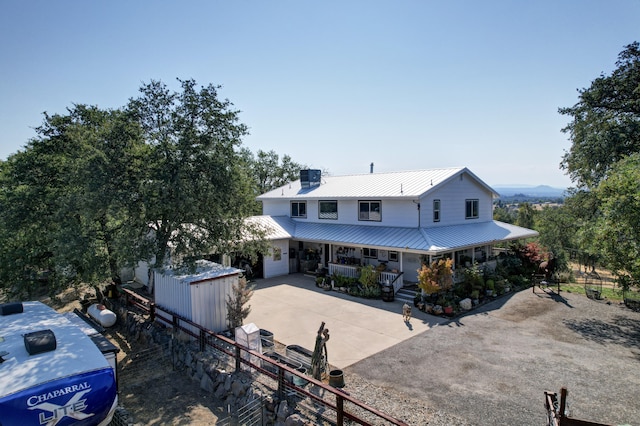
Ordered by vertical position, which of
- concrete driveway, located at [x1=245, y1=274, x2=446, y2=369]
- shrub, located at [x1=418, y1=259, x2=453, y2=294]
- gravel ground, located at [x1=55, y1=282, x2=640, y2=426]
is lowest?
gravel ground, located at [x1=55, y1=282, x2=640, y2=426]

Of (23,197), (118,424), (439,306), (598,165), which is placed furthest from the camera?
(598,165)

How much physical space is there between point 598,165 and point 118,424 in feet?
77.8

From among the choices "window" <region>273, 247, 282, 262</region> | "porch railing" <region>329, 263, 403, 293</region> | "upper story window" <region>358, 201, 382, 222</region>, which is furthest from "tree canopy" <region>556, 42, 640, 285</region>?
"window" <region>273, 247, 282, 262</region>

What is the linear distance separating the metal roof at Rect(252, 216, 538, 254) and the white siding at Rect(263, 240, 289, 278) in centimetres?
71

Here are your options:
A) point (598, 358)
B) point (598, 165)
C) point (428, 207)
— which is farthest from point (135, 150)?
point (598, 165)

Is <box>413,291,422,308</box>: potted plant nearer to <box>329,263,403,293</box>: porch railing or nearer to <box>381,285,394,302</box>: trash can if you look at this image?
<box>381,285,394,302</box>: trash can

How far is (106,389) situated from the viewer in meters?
6.83

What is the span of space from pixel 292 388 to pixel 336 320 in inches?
272

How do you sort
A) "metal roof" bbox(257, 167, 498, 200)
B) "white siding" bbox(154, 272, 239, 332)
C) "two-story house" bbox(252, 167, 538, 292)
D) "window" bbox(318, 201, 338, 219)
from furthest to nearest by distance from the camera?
1. "window" bbox(318, 201, 338, 219)
2. "metal roof" bbox(257, 167, 498, 200)
3. "two-story house" bbox(252, 167, 538, 292)
4. "white siding" bbox(154, 272, 239, 332)

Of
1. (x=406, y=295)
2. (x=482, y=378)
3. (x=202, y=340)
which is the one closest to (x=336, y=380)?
(x=482, y=378)

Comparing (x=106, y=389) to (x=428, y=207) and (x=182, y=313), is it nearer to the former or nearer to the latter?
(x=182, y=313)

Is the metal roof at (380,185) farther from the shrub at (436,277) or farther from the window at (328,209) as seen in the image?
the shrub at (436,277)

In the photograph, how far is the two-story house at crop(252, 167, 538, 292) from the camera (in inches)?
763

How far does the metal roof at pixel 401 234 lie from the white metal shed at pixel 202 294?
517 cm
